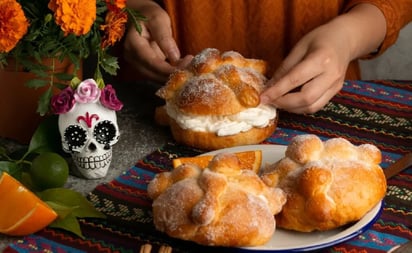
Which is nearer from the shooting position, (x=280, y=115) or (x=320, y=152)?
(x=320, y=152)

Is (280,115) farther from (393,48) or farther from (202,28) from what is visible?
(393,48)

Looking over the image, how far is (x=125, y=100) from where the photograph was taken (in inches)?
68.3

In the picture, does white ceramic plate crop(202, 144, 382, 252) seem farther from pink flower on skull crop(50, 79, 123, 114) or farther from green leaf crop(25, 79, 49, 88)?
green leaf crop(25, 79, 49, 88)

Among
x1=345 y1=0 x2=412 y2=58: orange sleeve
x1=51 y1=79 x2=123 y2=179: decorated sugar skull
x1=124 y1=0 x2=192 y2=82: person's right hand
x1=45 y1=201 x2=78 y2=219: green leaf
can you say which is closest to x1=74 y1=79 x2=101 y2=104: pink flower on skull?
x1=51 y1=79 x2=123 y2=179: decorated sugar skull

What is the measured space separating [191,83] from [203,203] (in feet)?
1.62

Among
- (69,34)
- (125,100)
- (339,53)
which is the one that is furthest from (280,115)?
(69,34)

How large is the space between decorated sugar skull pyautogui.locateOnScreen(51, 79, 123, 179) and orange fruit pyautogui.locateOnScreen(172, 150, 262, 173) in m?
0.16

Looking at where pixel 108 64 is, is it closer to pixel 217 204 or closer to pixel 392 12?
pixel 217 204

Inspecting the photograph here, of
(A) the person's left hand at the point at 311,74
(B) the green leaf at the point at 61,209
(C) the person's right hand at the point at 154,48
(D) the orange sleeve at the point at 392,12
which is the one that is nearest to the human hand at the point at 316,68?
(A) the person's left hand at the point at 311,74

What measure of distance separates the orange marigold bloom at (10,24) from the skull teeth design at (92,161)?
0.84ft

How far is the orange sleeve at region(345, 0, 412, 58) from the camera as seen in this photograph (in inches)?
69.7

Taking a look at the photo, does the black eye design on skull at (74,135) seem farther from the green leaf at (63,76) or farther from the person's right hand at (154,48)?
Result: the person's right hand at (154,48)

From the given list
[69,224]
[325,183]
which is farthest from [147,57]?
[325,183]

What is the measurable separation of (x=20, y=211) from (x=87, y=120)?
0.76 feet
